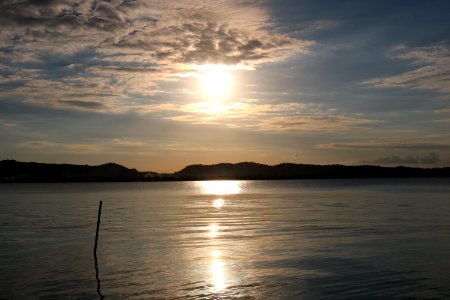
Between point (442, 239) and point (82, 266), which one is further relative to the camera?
point (442, 239)

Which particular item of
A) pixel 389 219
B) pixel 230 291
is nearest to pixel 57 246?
pixel 230 291

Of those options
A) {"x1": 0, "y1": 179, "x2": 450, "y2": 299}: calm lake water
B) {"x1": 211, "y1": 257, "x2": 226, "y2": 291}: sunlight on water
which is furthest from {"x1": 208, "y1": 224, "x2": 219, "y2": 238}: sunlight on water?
{"x1": 211, "y1": 257, "x2": 226, "y2": 291}: sunlight on water

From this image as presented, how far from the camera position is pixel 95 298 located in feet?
79.4

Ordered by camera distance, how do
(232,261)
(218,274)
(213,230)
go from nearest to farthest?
(218,274) < (232,261) < (213,230)

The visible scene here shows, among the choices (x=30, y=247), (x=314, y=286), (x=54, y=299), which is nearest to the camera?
(x=54, y=299)

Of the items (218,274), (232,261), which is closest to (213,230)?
(232,261)

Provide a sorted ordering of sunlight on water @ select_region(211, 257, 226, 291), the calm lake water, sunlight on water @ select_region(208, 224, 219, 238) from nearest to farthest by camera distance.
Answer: the calm lake water, sunlight on water @ select_region(211, 257, 226, 291), sunlight on water @ select_region(208, 224, 219, 238)

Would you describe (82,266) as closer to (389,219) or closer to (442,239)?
(442,239)

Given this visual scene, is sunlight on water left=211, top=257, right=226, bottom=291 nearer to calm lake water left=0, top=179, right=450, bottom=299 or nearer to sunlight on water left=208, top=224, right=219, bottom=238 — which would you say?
calm lake water left=0, top=179, right=450, bottom=299

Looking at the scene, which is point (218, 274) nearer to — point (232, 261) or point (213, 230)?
point (232, 261)

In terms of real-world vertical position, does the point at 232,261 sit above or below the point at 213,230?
below

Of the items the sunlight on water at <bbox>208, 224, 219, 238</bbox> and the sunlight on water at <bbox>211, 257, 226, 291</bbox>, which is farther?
the sunlight on water at <bbox>208, 224, 219, 238</bbox>

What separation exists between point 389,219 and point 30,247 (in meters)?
43.2

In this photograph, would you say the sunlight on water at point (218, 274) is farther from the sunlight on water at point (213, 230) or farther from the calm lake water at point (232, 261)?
the sunlight on water at point (213, 230)
